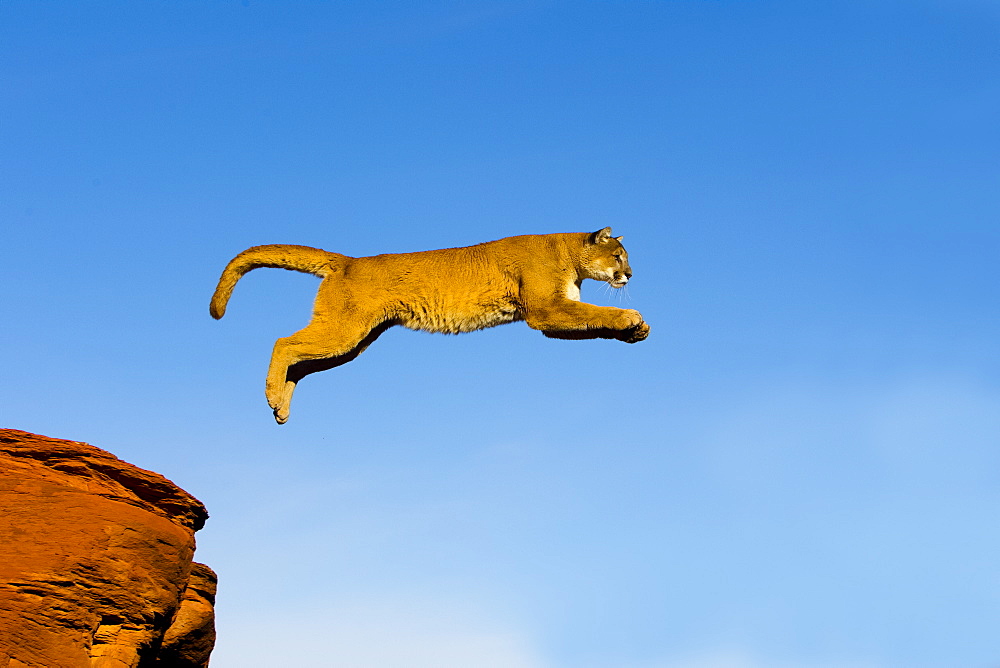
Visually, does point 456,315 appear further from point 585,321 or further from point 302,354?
point 302,354

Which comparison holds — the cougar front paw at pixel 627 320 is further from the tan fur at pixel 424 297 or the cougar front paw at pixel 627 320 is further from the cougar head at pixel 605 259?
the cougar head at pixel 605 259

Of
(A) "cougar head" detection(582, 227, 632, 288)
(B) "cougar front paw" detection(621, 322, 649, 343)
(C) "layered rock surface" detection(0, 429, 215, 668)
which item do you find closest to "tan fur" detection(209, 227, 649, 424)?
(B) "cougar front paw" detection(621, 322, 649, 343)

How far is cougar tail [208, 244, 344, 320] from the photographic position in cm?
1286

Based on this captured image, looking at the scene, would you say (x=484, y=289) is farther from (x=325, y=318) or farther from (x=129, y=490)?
(x=129, y=490)

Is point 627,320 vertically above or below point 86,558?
above

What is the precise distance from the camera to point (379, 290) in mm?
12602

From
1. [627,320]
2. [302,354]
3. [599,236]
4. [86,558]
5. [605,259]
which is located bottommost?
[86,558]

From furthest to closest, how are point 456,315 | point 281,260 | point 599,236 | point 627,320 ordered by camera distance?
point 599,236 < point 281,260 < point 456,315 < point 627,320

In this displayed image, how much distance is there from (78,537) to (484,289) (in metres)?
5.43

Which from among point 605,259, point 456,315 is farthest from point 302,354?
point 605,259

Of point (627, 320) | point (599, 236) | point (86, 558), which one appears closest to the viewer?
point (86, 558)

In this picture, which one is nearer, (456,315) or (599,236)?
(456,315)

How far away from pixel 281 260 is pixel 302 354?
1384mm

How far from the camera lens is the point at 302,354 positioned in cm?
1225
